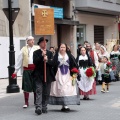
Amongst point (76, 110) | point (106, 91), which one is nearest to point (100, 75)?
point (106, 91)

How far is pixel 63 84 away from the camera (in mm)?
11797

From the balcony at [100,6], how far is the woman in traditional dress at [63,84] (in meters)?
19.1

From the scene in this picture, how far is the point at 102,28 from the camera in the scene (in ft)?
121

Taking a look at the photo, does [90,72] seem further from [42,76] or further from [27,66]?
[42,76]

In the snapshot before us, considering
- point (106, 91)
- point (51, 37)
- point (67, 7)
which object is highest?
point (67, 7)

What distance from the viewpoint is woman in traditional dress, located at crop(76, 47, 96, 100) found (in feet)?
47.6

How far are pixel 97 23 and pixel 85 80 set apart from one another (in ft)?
67.9

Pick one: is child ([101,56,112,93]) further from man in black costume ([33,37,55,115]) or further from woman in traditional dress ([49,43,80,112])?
man in black costume ([33,37,55,115])

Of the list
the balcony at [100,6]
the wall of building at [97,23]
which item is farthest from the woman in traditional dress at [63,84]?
the wall of building at [97,23]

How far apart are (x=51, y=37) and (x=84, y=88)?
49.7 feet

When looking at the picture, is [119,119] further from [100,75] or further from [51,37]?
[51,37]

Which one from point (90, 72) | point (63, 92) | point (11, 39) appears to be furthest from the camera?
point (11, 39)

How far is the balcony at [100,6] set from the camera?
101 feet

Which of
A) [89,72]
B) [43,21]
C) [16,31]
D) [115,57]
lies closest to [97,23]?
[16,31]
